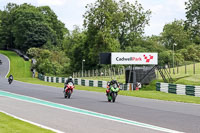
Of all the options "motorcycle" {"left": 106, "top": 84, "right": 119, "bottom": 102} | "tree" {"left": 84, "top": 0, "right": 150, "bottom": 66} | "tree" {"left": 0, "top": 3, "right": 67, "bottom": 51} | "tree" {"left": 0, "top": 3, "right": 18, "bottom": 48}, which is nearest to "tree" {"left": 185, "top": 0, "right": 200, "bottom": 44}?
"tree" {"left": 84, "top": 0, "right": 150, "bottom": 66}

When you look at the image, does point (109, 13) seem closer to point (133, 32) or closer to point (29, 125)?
point (133, 32)

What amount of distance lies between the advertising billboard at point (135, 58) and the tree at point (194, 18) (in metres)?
63.9

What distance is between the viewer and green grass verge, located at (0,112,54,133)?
10031 millimetres

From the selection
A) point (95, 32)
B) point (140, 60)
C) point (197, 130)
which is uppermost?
point (95, 32)

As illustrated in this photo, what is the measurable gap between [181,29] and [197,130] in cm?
9579

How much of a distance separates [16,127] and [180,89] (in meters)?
21.2

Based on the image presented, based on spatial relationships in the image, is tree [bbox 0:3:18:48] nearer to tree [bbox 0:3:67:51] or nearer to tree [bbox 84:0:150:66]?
tree [bbox 0:3:67:51]

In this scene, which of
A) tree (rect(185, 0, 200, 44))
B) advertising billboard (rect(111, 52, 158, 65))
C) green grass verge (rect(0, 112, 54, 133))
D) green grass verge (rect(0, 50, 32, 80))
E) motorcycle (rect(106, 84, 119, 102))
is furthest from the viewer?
tree (rect(185, 0, 200, 44))

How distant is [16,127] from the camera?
10664 millimetres

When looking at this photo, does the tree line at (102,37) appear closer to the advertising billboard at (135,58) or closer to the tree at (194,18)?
the tree at (194,18)

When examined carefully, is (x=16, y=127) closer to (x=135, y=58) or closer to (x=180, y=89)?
(x=180, y=89)

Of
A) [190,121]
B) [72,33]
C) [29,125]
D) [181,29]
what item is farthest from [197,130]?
[72,33]

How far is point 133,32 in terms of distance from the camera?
86750 millimetres

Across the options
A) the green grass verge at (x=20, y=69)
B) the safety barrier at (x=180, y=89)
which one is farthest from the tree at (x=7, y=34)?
the safety barrier at (x=180, y=89)
